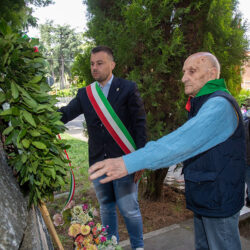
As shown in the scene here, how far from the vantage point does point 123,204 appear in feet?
8.30

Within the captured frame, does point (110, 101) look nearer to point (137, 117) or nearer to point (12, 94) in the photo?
point (137, 117)

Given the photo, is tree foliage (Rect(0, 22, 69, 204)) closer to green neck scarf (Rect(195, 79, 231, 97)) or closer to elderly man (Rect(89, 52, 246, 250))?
elderly man (Rect(89, 52, 246, 250))

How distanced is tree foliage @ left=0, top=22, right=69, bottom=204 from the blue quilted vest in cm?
86

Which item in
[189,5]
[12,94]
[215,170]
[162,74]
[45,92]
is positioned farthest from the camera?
[162,74]

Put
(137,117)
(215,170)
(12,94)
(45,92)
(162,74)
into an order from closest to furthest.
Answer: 1. (12,94)
2. (45,92)
3. (215,170)
4. (137,117)
5. (162,74)

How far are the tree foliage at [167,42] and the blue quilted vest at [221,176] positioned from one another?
1.88 metres

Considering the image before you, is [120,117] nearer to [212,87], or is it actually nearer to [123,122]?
[123,122]

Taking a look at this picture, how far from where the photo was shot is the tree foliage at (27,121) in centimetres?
127

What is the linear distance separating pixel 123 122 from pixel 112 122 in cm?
13

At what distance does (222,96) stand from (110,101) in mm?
1357

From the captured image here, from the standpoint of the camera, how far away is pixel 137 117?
2.54 metres

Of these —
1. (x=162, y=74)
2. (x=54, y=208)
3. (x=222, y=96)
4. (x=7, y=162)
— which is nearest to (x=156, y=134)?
(x=162, y=74)

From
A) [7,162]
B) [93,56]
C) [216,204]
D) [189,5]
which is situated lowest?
[216,204]

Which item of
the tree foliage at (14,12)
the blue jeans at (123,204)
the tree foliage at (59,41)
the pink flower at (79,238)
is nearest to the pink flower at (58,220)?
the pink flower at (79,238)
